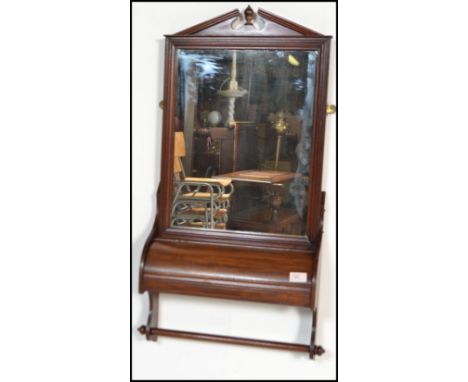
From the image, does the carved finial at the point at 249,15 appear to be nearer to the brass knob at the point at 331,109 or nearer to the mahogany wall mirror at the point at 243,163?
the mahogany wall mirror at the point at 243,163

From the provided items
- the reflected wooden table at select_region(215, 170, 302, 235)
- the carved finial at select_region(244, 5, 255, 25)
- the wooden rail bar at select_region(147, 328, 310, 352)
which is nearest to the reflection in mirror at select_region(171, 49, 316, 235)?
the reflected wooden table at select_region(215, 170, 302, 235)

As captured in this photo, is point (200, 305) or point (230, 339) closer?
point (230, 339)

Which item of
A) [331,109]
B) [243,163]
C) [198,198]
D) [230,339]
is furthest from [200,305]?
[331,109]

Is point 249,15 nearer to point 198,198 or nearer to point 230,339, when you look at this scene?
point 198,198

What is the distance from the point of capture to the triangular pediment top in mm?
1974

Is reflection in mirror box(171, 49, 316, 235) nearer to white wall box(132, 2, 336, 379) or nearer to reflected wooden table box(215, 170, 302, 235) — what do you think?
reflected wooden table box(215, 170, 302, 235)

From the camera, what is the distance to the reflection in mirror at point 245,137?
2.02 metres

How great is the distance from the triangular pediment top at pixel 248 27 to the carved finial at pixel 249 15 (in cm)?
1

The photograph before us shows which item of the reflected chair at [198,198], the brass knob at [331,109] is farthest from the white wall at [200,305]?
the reflected chair at [198,198]

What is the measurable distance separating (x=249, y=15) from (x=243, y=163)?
519mm

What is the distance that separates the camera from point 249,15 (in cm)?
200

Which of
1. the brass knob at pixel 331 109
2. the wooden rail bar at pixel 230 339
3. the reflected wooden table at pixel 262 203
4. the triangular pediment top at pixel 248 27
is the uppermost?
the triangular pediment top at pixel 248 27
